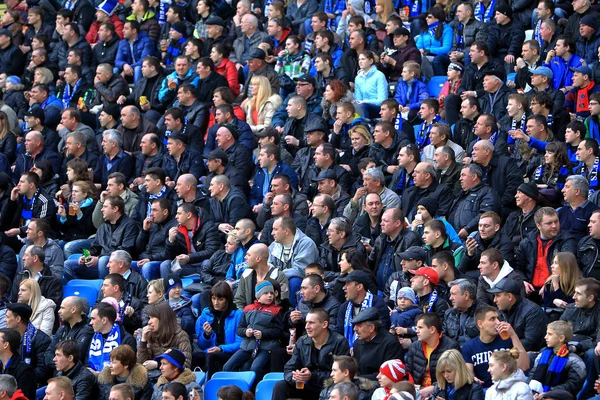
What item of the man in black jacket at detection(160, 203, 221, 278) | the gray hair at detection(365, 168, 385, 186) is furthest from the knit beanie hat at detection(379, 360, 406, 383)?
the man in black jacket at detection(160, 203, 221, 278)

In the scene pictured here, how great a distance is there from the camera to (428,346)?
31.9 feet

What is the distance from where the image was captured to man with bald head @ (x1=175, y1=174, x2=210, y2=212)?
12.9 metres

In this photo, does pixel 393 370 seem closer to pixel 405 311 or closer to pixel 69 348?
pixel 405 311

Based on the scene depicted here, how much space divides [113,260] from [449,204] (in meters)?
3.20

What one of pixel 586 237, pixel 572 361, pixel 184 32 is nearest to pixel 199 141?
pixel 184 32

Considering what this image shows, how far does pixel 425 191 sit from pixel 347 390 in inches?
146

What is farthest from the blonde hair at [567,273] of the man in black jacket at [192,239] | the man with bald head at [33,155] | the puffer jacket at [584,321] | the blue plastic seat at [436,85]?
the man with bald head at [33,155]

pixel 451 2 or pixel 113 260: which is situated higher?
pixel 451 2

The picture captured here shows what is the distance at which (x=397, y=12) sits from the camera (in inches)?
673

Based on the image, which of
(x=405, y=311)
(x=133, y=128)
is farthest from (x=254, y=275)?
(x=133, y=128)

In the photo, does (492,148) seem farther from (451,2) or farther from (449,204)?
(451,2)

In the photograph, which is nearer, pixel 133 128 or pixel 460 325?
pixel 460 325

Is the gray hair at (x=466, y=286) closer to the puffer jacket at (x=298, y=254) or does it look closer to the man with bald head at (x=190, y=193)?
→ the puffer jacket at (x=298, y=254)

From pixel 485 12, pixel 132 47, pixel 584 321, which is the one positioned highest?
pixel 485 12
